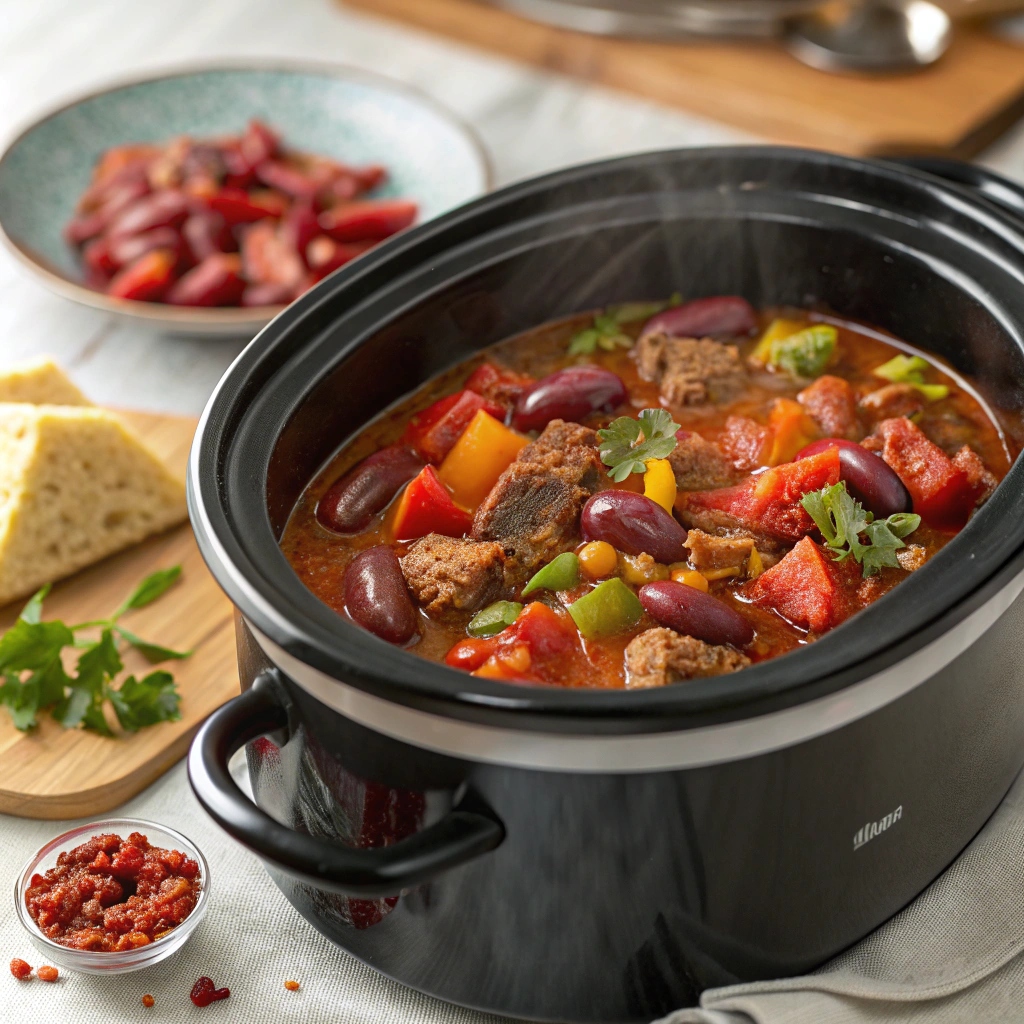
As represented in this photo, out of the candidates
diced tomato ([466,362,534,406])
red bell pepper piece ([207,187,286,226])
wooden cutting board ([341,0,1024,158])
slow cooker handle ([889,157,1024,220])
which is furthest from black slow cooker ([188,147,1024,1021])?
wooden cutting board ([341,0,1024,158])

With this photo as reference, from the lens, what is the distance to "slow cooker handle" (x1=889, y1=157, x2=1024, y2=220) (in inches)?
104

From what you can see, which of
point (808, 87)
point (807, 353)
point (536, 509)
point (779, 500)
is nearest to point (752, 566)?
point (779, 500)

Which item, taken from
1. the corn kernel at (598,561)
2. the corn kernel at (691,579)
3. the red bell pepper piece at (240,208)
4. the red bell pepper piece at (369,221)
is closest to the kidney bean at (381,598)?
the corn kernel at (598,561)

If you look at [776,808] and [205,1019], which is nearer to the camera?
[776,808]

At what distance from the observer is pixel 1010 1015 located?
Answer: 2041mm

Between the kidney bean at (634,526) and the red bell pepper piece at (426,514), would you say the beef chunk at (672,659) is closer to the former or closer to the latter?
the kidney bean at (634,526)

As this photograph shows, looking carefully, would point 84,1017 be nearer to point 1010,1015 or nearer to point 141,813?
point 141,813

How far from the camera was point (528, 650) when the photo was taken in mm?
2045

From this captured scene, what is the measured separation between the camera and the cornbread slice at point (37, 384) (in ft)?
9.89

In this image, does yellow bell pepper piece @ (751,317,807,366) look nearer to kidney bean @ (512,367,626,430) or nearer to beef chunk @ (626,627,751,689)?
kidney bean @ (512,367,626,430)

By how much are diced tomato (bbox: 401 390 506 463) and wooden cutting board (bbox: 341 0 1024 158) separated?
210 cm

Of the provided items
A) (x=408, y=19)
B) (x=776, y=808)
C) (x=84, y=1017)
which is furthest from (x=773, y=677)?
(x=408, y=19)

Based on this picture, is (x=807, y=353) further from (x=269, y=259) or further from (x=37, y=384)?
(x=37, y=384)

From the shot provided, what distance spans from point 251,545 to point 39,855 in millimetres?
731
